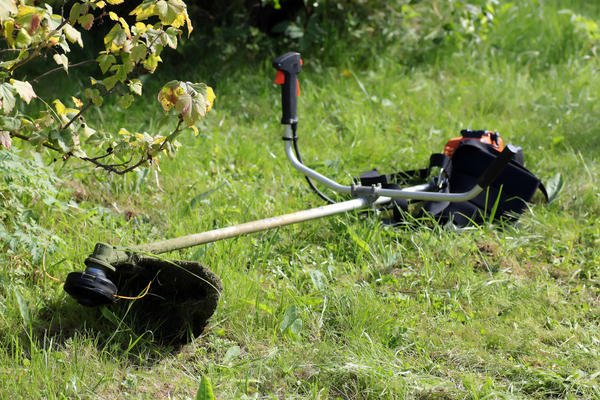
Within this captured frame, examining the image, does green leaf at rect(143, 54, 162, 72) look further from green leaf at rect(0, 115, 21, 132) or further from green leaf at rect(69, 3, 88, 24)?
green leaf at rect(0, 115, 21, 132)

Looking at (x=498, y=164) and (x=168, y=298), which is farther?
(x=498, y=164)

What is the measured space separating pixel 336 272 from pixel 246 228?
518 millimetres

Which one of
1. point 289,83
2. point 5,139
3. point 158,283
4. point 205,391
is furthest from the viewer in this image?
point 289,83

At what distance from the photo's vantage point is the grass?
2.73m

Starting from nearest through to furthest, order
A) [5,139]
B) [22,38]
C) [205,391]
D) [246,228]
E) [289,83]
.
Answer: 1. [22,38]
2. [205,391]
3. [5,139]
4. [246,228]
5. [289,83]

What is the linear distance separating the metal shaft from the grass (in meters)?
0.10

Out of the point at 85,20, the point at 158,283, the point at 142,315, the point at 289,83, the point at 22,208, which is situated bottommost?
the point at 142,315

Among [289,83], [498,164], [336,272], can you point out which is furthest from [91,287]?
[498,164]

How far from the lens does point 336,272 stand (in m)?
3.44

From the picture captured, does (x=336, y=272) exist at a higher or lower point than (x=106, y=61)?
lower

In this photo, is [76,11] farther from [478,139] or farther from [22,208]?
[478,139]

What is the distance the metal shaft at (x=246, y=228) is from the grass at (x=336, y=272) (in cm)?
10

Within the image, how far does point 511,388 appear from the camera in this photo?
2.72 meters

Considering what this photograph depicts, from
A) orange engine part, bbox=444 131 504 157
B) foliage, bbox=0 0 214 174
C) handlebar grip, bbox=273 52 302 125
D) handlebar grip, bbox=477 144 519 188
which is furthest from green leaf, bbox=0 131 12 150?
orange engine part, bbox=444 131 504 157
